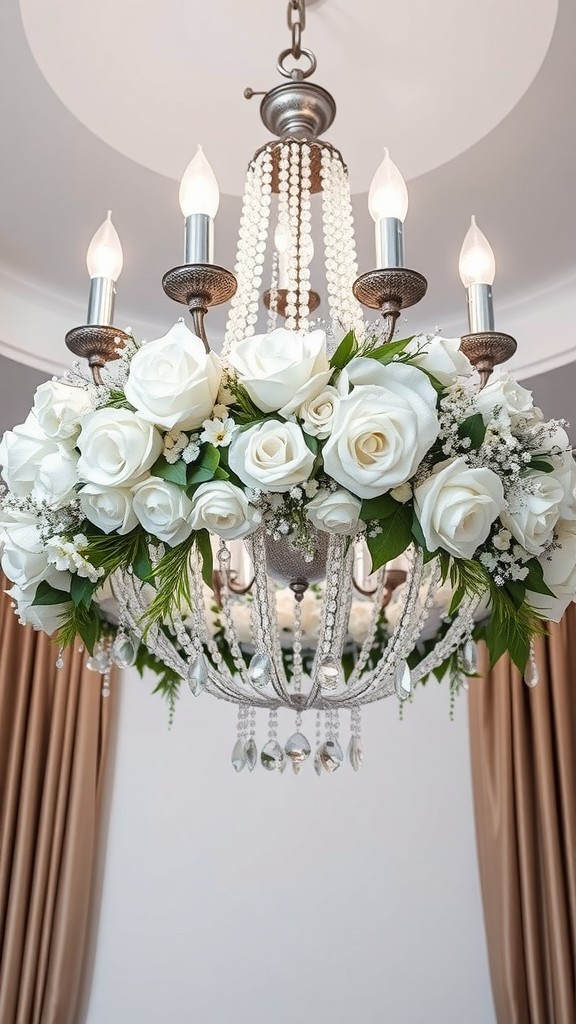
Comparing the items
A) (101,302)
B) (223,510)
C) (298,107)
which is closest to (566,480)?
(223,510)

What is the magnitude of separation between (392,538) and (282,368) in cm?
21

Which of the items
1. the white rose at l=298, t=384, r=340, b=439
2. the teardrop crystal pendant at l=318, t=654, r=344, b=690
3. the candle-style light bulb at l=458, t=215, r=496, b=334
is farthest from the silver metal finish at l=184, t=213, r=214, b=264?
the teardrop crystal pendant at l=318, t=654, r=344, b=690

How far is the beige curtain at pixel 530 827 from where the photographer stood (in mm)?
2564

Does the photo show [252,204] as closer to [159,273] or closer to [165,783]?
[159,273]

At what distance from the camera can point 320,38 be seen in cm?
170

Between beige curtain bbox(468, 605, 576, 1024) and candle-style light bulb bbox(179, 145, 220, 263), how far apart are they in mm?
2052

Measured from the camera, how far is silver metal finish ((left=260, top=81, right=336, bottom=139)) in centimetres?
147

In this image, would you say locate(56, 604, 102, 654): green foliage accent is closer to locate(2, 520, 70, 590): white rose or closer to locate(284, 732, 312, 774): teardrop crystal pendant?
locate(2, 520, 70, 590): white rose

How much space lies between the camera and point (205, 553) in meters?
1.00

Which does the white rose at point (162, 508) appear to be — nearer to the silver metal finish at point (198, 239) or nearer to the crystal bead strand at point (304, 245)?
the silver metal finish at point (198, 239)

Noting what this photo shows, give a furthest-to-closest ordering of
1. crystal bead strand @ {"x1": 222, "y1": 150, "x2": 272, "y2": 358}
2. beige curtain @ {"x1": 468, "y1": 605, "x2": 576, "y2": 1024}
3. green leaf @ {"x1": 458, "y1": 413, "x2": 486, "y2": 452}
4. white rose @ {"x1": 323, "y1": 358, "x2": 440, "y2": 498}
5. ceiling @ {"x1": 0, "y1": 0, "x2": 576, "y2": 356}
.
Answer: beige curtain @ {"x1": 468, "y1": 605, "x2": 576, "y2": 1024}
ceiling @ {"x1": 0, "y1": 0, "x2": 576, "y2": 356}
crystal bead strand @ {"x1": 222, "y1": 150, "x2": 272, "y2": 358}
green leaf @ {"x1": 458, "y1": 413, "x2": 486, "y2": 452}
white rose @ {"x1": 323, "y1": 358, "x2": 440, "y2": 498}

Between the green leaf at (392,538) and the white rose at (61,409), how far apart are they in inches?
13.9

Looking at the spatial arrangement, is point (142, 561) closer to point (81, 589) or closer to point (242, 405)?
point (81, 589)

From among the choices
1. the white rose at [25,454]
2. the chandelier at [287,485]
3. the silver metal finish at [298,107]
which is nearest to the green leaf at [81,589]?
the chandelier at [287,485]
